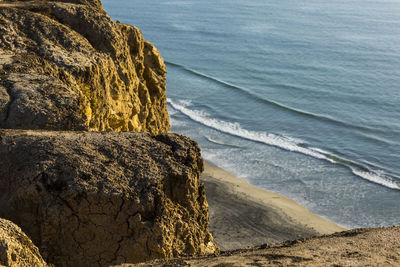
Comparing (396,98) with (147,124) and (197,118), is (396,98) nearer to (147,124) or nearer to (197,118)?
(197,118)

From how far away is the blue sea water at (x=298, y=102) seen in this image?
58.0 feet

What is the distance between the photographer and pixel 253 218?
47.3 feet

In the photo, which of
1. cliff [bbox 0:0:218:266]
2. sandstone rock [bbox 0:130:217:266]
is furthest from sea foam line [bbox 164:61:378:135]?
sandstone rock [bbox 0:130:217:266]

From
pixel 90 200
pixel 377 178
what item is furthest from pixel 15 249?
pixel 377 178

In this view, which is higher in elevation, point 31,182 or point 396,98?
point 31,182

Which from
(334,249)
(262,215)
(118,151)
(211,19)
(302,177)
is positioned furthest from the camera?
(211,19)

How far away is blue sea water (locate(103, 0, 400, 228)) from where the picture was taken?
1767 centimetres

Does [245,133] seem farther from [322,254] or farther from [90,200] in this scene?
[322,254]

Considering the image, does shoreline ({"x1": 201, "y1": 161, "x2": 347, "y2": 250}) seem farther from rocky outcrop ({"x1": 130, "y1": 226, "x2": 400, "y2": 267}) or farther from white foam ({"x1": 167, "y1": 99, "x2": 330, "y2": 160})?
rocky outcrop ({"x1": 130, "y1": 226, "x2": 400, "y2": 267})

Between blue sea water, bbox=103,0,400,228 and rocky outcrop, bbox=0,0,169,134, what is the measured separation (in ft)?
27.9

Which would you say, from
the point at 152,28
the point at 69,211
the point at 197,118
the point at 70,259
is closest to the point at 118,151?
the point at 69,211

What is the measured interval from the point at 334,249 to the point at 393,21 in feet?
174

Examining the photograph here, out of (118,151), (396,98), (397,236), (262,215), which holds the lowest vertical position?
(262,215)

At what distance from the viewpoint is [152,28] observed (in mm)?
48969
